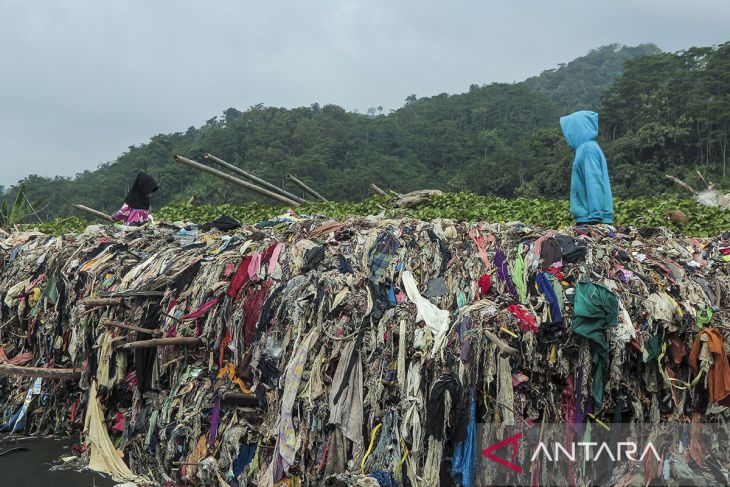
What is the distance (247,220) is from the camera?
13.9 metres

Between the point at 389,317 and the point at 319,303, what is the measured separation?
601mm

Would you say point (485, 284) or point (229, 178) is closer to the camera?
point (485, 284)

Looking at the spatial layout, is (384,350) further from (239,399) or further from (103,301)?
(103,301)

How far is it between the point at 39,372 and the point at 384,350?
3.58 metres

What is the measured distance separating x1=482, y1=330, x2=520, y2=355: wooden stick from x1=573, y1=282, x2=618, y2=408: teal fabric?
51cm

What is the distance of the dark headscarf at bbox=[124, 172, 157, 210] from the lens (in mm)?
9125

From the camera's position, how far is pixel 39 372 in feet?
19.9

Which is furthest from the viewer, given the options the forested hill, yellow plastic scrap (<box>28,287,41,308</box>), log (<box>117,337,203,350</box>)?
→ the forested hill

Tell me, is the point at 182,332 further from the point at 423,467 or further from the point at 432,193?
the point at 432,193

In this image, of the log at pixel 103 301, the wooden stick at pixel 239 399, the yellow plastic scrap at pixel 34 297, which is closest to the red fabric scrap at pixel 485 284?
the wooden stick at pixel 239 399

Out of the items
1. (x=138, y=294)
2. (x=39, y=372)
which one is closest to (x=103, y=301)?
(x=138, y=294)

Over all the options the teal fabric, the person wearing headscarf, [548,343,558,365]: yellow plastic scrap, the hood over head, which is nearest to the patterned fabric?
[548,343,558,365]: yellow plastic scrap

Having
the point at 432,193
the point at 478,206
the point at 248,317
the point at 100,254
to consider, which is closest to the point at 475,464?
the point at 248,317

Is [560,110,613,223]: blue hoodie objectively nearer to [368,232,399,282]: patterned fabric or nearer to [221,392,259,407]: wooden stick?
[368,232,399,282]: patterned fabric
